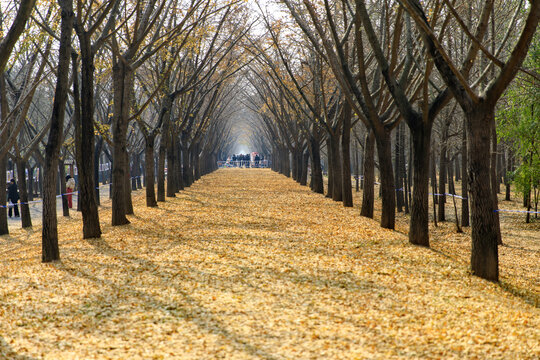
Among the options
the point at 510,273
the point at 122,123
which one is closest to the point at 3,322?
the point at 510,273

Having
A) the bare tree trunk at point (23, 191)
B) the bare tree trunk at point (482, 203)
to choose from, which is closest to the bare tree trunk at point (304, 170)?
the bare tree trunk at point (23, 191)

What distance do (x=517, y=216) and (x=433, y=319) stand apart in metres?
15.0

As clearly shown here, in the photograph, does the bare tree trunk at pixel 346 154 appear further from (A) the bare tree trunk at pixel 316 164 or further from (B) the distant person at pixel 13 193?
(B) the distant person at pixel 13 193

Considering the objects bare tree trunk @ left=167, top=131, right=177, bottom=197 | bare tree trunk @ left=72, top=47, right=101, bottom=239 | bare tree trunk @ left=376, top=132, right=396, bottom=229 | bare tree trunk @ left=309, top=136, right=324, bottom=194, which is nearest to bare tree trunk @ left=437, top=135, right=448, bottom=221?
bare tree trunk @ left=376, top=132, right=396, bottom=229

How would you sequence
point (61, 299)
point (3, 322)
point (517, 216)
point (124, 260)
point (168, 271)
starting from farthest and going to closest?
point (517, 216) → point (124, 260) → point (168, 271) → point (61, 299) → point (3, 322)

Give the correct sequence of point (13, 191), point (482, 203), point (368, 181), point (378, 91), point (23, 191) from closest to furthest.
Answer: point (482, 203), point (378, 91), point (368, 181), point (23, 191), point (13, 191)

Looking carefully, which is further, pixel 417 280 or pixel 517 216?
pixel 517 216

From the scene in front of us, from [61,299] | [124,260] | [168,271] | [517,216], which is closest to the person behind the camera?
[61,299]

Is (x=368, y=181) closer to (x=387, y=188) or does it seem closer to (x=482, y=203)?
(x=387, y=188)

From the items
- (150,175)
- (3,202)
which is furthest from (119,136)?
(150,175)

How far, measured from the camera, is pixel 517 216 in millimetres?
18578

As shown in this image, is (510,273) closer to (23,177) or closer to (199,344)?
(199,344)

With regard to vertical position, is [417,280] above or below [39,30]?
below

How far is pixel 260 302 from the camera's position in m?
6.14
